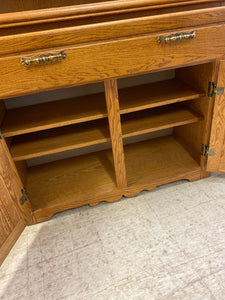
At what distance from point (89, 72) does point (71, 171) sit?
0.78m

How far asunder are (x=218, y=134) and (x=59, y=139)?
34.9 inches

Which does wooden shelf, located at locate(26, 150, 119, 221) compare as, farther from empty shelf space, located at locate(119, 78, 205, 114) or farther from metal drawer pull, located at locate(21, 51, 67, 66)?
metal drawer pull, located at locate(21, 51, 67, 66)

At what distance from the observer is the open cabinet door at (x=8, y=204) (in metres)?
1.00

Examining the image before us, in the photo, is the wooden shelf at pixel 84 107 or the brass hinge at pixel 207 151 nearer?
the wooden shelf at pixel 84 107

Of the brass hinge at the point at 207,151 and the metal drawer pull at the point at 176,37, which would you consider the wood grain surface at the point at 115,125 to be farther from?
the brass hinge at the point at 207,151

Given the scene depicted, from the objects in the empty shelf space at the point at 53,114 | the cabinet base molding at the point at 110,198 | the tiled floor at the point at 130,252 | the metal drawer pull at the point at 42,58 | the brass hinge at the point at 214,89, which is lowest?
the tiled floor at the point at 130,252

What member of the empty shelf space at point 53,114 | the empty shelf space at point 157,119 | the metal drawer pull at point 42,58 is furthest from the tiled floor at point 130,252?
the metal drawer pull at point 42,58

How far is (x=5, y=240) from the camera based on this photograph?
3.42ft

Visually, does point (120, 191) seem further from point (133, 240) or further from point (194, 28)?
point (194, 28)

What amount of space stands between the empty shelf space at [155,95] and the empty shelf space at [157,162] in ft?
1.49

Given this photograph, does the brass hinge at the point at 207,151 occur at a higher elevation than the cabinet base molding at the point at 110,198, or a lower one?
higher

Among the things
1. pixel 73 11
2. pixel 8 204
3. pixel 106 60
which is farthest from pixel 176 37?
pixel 8 204

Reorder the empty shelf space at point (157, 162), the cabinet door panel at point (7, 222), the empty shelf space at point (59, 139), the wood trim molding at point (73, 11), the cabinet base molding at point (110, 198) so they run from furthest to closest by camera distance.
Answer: the empty shelf space at point (157, 162), the cabinet base molding at point (110, 198), the empty shelf space at point (59, 139), the cabinet door panel at point (7, 222), the wood trim molding at point (73, 11)

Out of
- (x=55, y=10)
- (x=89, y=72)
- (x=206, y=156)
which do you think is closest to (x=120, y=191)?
(x=206, y=156)
